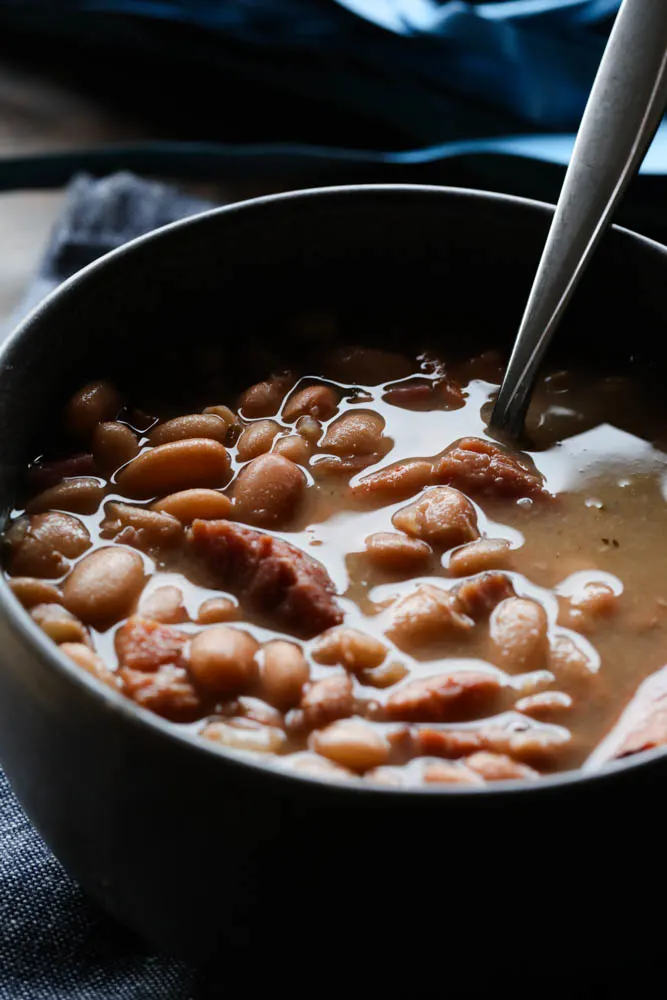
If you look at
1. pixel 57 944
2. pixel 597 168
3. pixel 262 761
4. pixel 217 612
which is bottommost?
pixel 57 944

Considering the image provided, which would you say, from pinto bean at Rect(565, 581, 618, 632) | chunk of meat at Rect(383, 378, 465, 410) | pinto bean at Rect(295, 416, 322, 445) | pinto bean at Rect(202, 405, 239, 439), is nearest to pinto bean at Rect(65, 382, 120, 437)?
pinto bean at Rect(202, 405, 239, 439)

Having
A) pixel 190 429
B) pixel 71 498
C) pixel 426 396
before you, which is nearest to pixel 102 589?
pixel 71 498

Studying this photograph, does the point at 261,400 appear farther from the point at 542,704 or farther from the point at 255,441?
the point at 542,704

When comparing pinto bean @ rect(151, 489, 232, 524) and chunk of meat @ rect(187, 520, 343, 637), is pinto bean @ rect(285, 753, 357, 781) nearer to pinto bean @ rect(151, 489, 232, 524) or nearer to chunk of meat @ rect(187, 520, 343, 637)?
chunk of meat @ rect(187, 520, 343, 637)

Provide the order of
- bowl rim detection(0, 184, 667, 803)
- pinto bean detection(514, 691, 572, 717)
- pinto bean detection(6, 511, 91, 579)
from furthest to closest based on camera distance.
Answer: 1. pinto bean detection(6, 511, 91, 579)
2. pinto bean detection(514, 691, 572, 717)
3. bowl rim detection(0, 184, 667, 803)

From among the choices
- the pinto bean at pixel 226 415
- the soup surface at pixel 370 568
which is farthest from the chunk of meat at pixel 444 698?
the pinto bean at pixel 226 415

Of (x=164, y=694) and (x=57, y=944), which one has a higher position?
(x=164, y=694)

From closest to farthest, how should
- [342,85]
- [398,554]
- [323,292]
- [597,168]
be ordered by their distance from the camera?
[398,554] < [597,168] < [323,292] < [342,85]

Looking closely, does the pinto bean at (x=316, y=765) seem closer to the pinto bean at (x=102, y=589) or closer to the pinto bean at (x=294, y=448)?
the pinto bean at (x=102, y=589)
